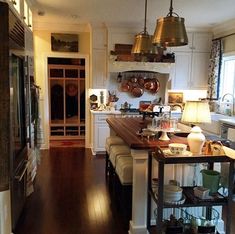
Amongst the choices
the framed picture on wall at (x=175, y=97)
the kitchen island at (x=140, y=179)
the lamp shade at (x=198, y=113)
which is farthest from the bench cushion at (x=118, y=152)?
the framed picture on wall at (x=175, y=97)

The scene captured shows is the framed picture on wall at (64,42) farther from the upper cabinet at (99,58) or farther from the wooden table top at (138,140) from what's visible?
the wooden table top at (138,140)

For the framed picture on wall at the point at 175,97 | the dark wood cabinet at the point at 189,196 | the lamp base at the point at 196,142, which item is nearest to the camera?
the dark wood cabinet at the point at 189,196

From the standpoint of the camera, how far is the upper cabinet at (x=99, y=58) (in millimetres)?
6035

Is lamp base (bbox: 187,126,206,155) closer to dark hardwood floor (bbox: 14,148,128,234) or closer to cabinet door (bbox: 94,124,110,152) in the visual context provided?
dark hardwood floor (bbox: 14,148,128,234)

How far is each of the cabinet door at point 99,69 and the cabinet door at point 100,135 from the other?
2.89 feet

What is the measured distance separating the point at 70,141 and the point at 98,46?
252cm

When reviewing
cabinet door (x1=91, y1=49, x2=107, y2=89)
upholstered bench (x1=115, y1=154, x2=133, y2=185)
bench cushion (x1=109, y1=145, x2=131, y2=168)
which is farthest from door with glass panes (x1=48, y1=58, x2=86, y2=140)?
upholstered bench (x1=115, y1=154, x2=133, y2=185)

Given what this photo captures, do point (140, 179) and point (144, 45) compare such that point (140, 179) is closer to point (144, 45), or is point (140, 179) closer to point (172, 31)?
point (172, 31)

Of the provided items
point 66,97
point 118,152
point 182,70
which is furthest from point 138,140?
point 66,97

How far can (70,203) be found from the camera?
12.0 feet

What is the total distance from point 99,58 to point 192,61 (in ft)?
7.00

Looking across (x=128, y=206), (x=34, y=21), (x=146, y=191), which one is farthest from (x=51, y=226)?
(x=34, y=21)

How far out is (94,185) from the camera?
14.0ft

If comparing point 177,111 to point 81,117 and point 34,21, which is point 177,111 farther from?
point 34,21
